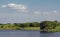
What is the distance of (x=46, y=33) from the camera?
3128 centimetres

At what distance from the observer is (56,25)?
2586cm

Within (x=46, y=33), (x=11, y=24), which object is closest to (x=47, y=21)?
(x=11, y=24)

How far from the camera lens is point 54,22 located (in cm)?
2473

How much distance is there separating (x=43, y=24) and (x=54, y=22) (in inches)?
48.7

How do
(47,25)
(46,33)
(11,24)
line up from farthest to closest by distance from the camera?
(46,33) < (47,25) < (11,24)

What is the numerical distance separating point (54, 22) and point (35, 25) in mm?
2132

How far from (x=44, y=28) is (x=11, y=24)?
477cm

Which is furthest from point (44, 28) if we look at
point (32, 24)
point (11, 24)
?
point (11, 24)

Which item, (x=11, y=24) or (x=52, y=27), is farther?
(x=52, y=27)

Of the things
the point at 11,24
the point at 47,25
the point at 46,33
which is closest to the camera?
the point at 11,24

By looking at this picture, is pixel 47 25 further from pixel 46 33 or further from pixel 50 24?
pixel 46 33

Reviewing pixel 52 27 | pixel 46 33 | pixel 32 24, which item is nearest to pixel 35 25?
pixel 32 24

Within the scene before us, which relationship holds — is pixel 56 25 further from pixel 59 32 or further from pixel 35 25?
pixel 59 32

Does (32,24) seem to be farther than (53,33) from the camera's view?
No
